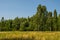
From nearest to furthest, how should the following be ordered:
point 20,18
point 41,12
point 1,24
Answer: point 41,12 < point 1,24 < point 20,18

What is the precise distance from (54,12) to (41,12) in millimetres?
13197

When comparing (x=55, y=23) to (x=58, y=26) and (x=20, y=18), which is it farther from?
(x=20, y=18)

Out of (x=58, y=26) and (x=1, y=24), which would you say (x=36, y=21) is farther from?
(x=1, y=24)

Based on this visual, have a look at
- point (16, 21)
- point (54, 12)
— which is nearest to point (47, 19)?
point (54, 12)

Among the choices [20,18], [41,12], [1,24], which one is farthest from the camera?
[20,18]

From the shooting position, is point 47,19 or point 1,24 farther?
point 1,24

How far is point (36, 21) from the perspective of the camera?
2490 inches

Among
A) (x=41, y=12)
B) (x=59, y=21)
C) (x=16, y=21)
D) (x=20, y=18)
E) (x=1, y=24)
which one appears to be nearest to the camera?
(x=59, y=21)

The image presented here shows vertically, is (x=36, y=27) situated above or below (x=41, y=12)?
below

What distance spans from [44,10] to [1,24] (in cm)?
2023

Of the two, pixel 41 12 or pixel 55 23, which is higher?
pixel 41 12

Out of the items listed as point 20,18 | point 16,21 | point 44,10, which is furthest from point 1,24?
point 44,10

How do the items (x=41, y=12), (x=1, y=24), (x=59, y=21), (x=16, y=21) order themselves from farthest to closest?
(x=16, y=21) < (x=1, y=24) < (x=41, y=12) < (x=59, y=21)

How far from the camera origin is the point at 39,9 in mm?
66875
